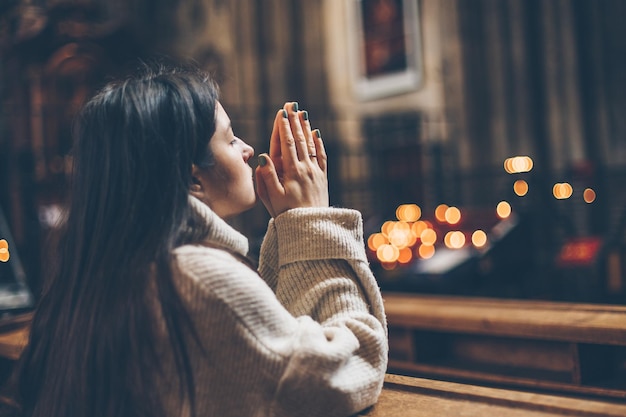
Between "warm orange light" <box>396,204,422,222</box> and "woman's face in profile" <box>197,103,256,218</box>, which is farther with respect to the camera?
"warm orange light" <box>396,204,422,222</box>

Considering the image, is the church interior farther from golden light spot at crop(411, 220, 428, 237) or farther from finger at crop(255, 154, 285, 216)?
finger at crop(255, 154, 285, 216)

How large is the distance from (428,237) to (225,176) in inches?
174

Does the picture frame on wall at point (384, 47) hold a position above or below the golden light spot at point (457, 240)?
above

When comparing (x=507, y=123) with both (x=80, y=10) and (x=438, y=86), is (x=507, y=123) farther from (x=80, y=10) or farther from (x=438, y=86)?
(x=80, y=10)

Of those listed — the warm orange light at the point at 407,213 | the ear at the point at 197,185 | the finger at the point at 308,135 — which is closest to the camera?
the ear at the point at 197,185

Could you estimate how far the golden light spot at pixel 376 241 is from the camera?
604 cm

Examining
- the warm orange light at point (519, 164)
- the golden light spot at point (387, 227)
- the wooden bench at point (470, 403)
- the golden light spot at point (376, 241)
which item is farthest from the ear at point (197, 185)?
the warm orange light at point (519, 164)

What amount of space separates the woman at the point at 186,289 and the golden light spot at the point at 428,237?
428 centimetres

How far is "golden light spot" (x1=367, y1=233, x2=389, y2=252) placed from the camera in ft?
19.8

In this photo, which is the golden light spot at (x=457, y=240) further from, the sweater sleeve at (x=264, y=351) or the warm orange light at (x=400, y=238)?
the sweater sleeve at (x=264, y=351)

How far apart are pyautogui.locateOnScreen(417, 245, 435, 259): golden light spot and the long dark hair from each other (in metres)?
4.24

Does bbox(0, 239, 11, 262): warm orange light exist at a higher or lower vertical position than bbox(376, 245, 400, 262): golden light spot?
higher

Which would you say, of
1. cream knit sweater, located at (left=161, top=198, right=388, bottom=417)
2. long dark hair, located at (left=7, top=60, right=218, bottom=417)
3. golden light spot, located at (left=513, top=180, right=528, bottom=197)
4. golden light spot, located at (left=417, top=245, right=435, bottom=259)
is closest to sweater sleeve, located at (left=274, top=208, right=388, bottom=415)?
cream knit sweater, located at (left=161, top=198, right=388, bottom=417)

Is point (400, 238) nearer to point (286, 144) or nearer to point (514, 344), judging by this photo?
point (514, 344)
